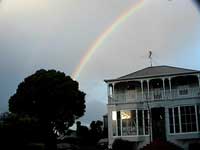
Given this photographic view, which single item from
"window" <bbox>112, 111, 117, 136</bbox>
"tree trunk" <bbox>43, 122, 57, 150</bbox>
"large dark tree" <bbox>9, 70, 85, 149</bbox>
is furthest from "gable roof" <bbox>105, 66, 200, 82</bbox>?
"tree trunk" <bbox>43, 122, 57, 150</bbox>

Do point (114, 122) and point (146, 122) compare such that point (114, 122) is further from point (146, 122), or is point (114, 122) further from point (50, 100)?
point (50, 100)

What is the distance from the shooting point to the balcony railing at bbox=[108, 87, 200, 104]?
121 feet

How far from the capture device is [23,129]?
32312mm

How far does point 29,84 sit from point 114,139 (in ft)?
45.6

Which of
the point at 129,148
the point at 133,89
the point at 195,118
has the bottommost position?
the point at 129,148

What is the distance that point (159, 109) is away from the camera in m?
37.9

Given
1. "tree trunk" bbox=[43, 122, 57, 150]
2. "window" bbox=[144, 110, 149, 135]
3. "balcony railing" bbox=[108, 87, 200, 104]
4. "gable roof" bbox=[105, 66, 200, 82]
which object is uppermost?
"gable roof" bbox=[105, 66, 200, 82]

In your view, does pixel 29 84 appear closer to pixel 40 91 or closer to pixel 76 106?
pixel 40 91

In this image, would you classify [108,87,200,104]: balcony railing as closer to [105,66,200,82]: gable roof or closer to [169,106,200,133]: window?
[169,106,200,133]: window


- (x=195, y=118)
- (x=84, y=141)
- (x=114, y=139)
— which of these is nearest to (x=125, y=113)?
(x=114, y=139)

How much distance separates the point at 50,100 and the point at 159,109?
12802 mm

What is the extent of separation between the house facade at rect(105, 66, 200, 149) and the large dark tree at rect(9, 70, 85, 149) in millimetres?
7082

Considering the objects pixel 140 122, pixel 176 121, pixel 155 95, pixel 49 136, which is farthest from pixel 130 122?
pixel 49 136

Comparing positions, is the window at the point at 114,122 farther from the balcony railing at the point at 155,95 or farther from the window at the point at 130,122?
the balcony railing at the point at 155,95
